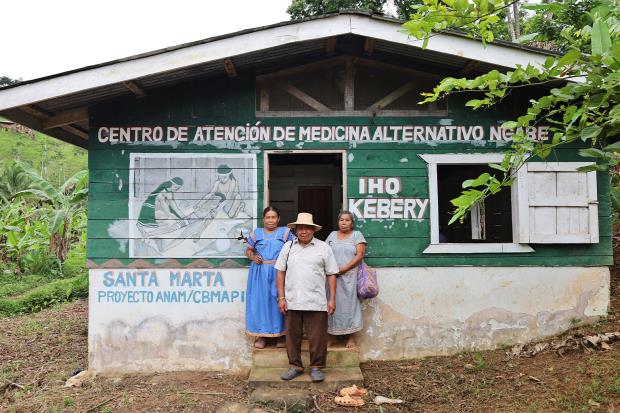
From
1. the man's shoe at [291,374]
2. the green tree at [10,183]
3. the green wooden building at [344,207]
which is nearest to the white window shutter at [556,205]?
the green wooden building at [344,207]

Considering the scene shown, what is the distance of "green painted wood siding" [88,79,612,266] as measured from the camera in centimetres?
579

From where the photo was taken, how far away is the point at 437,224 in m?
5.82

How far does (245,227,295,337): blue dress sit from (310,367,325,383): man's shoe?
0.63 m

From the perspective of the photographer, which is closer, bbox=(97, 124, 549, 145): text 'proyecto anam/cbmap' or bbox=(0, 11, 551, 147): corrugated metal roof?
bbox=(0, 11, 551, 147): corrugated metal roof

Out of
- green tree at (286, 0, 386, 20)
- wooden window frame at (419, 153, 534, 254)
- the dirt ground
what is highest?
green tree at (286, 0, 386, 20)

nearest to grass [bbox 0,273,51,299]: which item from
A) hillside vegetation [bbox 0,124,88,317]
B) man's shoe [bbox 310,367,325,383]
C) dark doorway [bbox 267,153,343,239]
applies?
hillside vegetation [bbox 0,124,88,317]

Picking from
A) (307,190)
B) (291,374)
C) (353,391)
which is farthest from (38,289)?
(353,391)

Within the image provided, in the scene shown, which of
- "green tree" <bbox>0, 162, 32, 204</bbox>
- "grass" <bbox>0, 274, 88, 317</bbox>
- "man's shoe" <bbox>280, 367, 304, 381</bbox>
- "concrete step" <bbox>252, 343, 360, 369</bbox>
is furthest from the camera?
"green tree" <bbox>0, 162, 32, 204</bbox>

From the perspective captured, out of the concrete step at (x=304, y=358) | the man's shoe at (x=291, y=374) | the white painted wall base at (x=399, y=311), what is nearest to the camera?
the man's shoe at (x=291, y=374)

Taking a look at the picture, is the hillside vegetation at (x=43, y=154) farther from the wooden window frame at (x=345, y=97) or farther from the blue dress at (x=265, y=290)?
the blue dress at (x=265, y=290)

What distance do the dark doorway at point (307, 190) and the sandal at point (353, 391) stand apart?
5.18m

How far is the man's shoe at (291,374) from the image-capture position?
16.2 ft

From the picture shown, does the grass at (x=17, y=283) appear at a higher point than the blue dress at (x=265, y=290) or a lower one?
lower

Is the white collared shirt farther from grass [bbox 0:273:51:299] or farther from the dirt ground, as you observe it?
grass [bbox 0:273:51:299]
